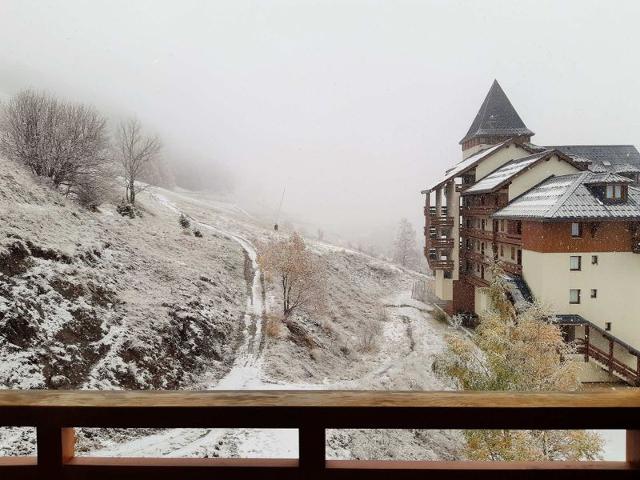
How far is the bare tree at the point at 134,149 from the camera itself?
12.7 feet

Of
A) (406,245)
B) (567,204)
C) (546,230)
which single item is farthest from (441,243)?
(567,204)

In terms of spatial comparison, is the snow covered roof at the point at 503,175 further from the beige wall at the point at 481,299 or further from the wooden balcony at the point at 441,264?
the beige wall at the point at 481,299

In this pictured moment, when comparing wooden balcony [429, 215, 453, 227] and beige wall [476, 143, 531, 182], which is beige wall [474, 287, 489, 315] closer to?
wooden balcony [429, 215, 453, 227]

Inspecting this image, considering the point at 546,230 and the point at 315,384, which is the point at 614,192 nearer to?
the point at 546,230

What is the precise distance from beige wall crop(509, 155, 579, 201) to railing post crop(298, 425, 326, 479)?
9.96ft

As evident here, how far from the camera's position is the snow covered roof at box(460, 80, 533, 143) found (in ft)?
10.6

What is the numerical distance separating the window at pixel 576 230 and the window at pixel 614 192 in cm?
44

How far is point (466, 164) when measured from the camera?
11.0 feet

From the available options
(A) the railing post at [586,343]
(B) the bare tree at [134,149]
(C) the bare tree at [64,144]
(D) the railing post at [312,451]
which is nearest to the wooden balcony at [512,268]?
(A) the railing post at [586,343]

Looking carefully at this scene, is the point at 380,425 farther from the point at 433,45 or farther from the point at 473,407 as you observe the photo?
the point at 433,45

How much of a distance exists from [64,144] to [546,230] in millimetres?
4492

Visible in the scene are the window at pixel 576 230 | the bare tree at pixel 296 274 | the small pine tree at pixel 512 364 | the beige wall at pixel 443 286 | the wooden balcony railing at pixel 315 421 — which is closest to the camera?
the wooden balcony railing at pixel 315 421

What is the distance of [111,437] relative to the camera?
2729 mm

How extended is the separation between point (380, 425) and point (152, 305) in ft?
12.3
